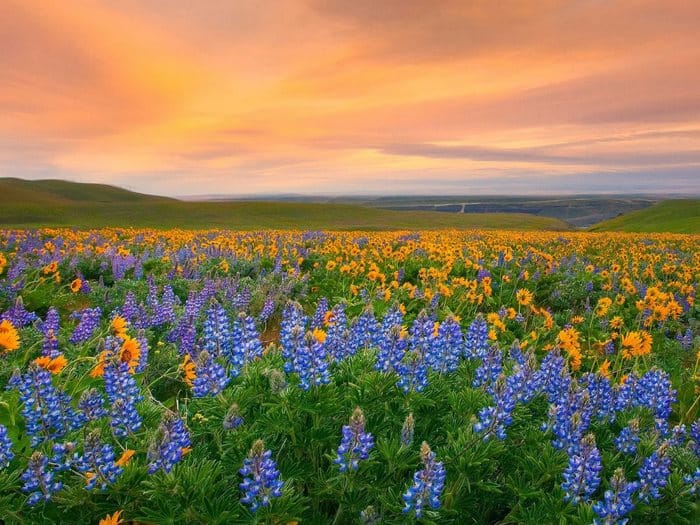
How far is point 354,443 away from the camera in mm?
2195

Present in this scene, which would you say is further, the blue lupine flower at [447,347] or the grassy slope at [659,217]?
the grassy slope at [659,217]

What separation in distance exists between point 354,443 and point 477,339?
6.26ft

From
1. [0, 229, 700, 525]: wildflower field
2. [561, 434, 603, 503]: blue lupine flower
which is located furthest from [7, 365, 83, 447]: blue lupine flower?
[561, 434, 603, 503]: blue lupine flower

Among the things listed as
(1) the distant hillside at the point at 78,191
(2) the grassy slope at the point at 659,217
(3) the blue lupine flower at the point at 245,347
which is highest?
(1) the distant hillside at the point at 78,191

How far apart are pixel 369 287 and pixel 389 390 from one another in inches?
291

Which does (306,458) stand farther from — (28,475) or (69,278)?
(69,278)

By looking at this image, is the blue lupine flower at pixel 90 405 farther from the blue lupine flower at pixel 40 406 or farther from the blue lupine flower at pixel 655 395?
the blue lupine flower at pixel 655 395

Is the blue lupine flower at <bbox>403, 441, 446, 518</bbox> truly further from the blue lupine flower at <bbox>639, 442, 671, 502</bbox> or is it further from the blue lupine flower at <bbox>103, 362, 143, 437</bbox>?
the blue lupine flower at <bbox>103, 362, 143, 437</bbox>

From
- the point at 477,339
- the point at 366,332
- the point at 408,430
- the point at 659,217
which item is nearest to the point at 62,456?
the point at 408,430

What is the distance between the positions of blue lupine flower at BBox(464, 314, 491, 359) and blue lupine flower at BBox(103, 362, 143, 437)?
2.43m

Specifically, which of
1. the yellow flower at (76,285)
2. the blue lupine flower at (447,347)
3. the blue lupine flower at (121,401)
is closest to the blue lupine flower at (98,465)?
the blue lupine flower at (121,401)

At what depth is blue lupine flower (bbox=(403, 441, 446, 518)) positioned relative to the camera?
2107 millimetres

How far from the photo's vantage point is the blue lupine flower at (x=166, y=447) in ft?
7.11

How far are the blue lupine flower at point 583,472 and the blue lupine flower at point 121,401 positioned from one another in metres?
2.27
